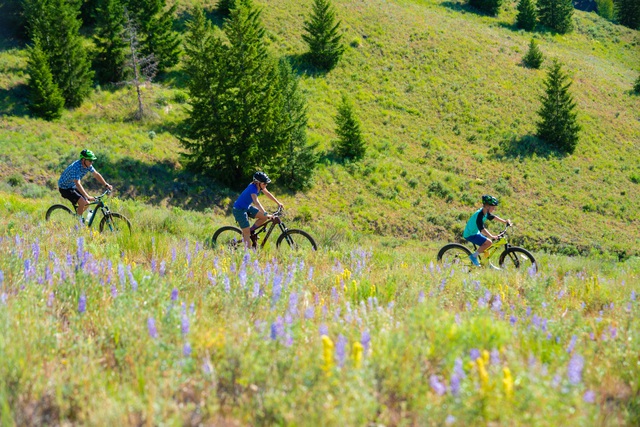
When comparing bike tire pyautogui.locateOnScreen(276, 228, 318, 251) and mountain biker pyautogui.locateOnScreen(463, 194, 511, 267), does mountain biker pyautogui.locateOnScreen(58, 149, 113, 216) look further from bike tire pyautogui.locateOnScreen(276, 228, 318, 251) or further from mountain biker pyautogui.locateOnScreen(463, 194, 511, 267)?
mountain biker pyautogui.locateOnScreen(463, 194, 511, 267)

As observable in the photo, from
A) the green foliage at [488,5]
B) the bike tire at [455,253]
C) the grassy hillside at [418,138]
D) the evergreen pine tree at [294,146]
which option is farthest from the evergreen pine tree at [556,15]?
the bike tire at [455,253]

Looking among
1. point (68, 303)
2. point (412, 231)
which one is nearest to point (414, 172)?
point (412, 231)

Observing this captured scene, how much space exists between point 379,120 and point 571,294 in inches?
1333

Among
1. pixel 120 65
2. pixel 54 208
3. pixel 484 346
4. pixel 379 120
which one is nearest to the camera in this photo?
pixel 484 346

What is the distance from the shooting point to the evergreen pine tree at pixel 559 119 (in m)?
39.8

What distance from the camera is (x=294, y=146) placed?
92.8ft

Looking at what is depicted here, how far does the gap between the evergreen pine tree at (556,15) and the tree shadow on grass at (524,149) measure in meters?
33.1

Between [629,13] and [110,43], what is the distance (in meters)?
79.8

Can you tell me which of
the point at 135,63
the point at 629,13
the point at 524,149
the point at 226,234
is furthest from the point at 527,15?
the point at 226,234

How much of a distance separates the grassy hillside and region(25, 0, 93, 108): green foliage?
51.8 inches

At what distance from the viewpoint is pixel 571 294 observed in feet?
18.8

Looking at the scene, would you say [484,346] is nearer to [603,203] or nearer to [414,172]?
[414,172]

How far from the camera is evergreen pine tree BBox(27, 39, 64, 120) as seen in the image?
25.5 m

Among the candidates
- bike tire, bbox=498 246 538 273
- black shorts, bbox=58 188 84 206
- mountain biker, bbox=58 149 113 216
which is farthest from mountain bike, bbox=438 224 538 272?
black shorts, bbox=58 188 84 206
